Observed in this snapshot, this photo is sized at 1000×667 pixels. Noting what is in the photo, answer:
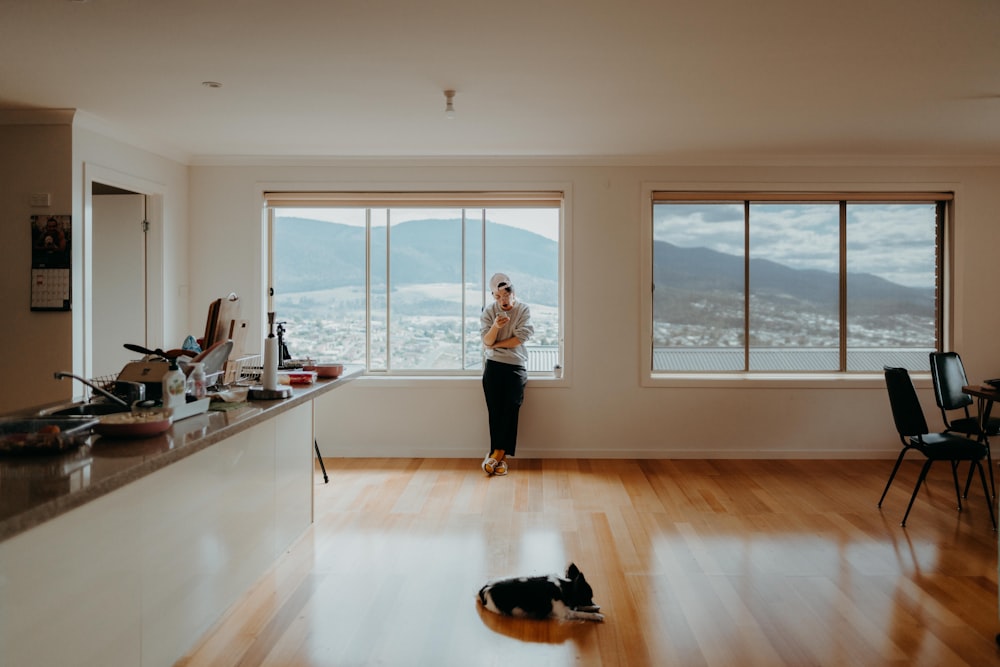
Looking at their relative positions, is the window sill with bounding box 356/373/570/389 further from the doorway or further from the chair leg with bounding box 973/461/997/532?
the chair leg with bounding box 973/461/997/532

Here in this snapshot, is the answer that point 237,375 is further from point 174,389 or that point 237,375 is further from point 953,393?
point 953,393

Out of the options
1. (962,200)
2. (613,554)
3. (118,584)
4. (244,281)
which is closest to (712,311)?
(962,200)

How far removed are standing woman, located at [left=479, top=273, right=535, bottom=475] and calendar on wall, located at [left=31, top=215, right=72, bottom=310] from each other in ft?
9.38

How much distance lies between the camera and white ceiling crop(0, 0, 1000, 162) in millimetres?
2854

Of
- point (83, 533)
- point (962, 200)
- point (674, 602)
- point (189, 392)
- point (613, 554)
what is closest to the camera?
point (83, 533)

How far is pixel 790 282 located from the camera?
19.1 feet

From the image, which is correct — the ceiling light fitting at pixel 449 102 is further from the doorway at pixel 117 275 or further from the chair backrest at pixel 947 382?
the chair backrest at pixel 947 382

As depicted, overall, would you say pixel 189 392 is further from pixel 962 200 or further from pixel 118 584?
pixel 962 200

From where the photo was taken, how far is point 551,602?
2.78 m

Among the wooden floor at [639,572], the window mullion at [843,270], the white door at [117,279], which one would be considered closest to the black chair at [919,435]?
the wooden floor at [639,572]

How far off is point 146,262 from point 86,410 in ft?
10.1

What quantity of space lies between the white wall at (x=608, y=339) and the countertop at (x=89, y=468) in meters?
3.18

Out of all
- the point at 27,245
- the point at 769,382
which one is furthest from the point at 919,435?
the point at 27,245

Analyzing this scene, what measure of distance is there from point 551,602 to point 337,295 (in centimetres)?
377
